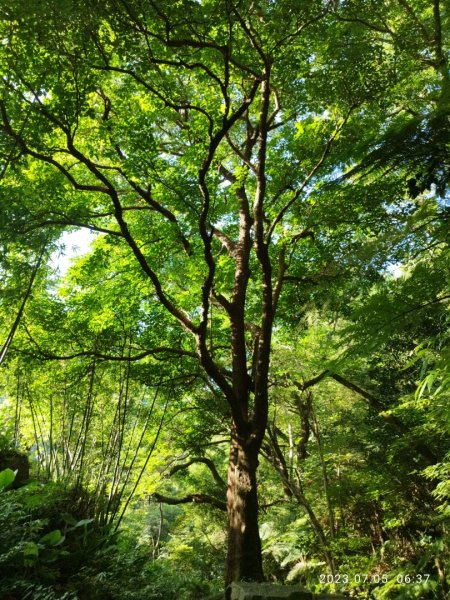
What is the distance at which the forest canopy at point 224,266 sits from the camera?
2.93m

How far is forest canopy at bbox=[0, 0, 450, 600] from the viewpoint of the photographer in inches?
115

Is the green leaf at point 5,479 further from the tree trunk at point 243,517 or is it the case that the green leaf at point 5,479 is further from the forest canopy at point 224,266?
the tree trunk at point 243,517

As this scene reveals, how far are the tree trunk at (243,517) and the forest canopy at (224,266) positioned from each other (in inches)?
1.0

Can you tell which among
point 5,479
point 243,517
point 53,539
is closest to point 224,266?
point 243,517

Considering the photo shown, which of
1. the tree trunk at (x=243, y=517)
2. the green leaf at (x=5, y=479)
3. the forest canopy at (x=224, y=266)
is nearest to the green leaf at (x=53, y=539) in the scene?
the forest canopy at (x=224, y=266)

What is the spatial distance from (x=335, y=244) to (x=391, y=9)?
133 inches

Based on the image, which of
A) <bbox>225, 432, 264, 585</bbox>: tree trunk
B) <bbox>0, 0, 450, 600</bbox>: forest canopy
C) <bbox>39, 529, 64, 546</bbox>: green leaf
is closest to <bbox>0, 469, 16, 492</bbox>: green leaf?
<bbox>0, 0, 450, 600</bbox>: forest canopy

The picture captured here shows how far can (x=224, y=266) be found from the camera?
19.5 ft

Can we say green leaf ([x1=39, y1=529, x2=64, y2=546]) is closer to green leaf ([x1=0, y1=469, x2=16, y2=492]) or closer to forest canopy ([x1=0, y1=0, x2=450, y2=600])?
forest canopy ([x1=0, y1=0, x2=450, y2=600])

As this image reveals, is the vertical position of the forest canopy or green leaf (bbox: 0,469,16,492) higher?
the forest canopy

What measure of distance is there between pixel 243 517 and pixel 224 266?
335 centimetres

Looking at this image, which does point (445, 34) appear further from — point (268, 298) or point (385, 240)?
point (385, 240)

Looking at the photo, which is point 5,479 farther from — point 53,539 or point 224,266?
point 224,266

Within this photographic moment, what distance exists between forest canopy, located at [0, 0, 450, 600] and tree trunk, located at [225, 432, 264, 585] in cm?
3
